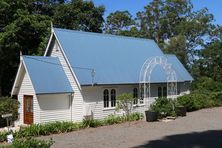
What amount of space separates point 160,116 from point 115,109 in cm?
320

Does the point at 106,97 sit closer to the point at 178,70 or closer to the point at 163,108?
the point at 163,108

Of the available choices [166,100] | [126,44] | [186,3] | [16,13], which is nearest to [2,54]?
[16,13]

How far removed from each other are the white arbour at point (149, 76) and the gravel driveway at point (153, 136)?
6.03 meters

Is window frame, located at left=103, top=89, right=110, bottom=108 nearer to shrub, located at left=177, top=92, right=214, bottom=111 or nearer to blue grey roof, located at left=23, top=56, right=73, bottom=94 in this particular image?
blue grey roof, located at left=23, top=56, right=73, bottom=94

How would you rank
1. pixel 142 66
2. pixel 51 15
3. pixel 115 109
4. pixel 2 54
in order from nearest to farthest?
1. pixel 115 109
2. pixel 142 66
3. pixel 2 54
4. pixel 51 15

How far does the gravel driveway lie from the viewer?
16.4m

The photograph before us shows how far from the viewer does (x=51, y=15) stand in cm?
4109

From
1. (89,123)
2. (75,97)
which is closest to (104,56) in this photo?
(75,97)

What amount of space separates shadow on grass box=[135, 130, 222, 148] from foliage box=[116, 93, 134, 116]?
780 cm

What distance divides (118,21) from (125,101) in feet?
119

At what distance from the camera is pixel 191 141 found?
16.8 meters

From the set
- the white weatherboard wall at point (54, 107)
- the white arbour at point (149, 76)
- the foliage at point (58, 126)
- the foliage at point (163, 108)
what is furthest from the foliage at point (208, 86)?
the white weatherboard wall at point (54, 107)

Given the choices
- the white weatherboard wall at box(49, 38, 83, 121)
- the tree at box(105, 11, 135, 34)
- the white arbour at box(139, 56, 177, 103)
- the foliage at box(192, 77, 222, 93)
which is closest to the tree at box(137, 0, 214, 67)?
the tree at box(105, 11, 135, 34)

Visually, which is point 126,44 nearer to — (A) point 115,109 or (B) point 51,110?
(A) point 115,109
